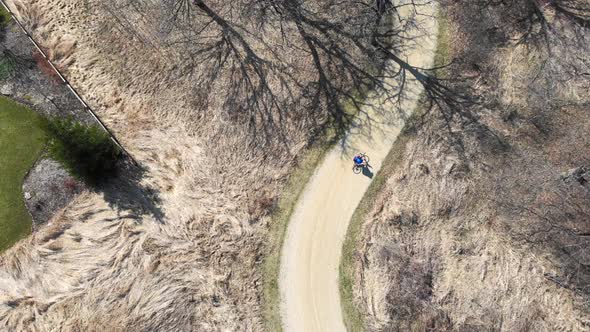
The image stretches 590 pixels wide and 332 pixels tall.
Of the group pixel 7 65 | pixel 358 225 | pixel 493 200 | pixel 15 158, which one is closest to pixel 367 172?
pixel 358 225

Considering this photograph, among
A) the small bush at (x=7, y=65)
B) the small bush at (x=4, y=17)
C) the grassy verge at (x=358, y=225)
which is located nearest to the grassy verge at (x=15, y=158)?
the small bush at (x=7, y=65)

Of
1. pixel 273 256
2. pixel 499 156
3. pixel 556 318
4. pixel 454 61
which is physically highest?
pixel 454 61

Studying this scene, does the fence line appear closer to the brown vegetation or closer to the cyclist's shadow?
the brown vegetation

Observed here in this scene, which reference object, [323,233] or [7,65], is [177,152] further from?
[7,65]

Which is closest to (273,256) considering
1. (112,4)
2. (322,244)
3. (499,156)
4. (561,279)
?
(322,244)

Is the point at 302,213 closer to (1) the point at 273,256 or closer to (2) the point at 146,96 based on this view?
(1) the point at 273,256

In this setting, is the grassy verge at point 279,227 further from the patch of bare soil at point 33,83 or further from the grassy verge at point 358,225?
the patch of bare soil at point 33,83
